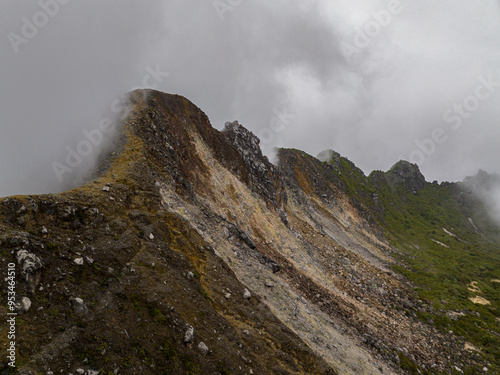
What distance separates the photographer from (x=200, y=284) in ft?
57.7

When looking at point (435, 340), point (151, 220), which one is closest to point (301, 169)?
point (435, 340)

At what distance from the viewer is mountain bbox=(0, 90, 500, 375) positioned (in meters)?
10.6

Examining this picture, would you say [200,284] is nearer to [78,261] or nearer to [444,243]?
[78,261]

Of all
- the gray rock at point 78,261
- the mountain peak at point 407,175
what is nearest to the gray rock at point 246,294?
the gray rock at point 78,261

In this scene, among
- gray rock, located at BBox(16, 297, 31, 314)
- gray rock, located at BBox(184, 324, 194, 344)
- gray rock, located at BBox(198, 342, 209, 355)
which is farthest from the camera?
gray rock, located at BBox(198, 342, 209, 355)

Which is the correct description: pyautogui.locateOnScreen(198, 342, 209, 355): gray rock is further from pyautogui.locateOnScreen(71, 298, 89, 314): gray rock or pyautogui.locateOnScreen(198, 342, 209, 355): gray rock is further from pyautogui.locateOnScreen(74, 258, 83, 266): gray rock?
pyautogui.locateOnScreen(74, 258, 83, 266): gray rock

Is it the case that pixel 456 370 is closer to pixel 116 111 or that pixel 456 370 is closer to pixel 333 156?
pixel 116 111

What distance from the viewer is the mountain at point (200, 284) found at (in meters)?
10.6

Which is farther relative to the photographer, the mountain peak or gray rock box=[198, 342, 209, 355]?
the mountain peak

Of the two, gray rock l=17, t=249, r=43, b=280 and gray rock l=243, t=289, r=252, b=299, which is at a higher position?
gray rock l=243, t=289, r=252, b=299

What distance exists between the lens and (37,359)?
27.8ft

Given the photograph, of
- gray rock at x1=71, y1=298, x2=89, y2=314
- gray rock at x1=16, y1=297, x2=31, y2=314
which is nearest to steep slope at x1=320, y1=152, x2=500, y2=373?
gray rock at x1=71, y1=298, x2=89, y2=314

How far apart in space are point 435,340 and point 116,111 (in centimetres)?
5959

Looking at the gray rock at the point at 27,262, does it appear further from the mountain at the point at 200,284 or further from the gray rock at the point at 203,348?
the gray rock at the point at 203,348
